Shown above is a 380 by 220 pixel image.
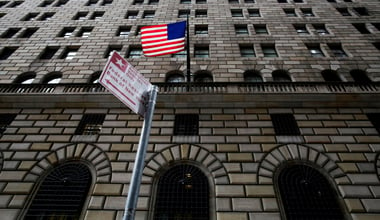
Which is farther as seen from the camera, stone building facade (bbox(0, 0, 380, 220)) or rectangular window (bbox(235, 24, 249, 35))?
rectangular window (bbox(235, 24, 249, 35))

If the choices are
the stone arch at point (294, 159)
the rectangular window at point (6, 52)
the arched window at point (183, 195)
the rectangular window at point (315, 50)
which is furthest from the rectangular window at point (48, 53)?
the rectangular window at point (315, 50)

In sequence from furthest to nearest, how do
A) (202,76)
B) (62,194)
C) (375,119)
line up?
(202,76) < (375,119) < (62,194)

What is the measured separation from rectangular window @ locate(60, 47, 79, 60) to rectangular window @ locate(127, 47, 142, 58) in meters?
4.31

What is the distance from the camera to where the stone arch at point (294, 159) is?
385 inches

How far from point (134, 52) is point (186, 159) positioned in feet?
36.6

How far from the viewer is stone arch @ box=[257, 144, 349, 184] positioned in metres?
9.77

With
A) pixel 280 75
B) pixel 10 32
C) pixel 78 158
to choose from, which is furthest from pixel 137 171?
pixel 10 32

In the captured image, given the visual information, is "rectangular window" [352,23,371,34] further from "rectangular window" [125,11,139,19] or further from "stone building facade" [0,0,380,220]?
"rectangular window" [125,11,139,19]

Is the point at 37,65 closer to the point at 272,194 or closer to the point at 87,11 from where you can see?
the point at 87,11

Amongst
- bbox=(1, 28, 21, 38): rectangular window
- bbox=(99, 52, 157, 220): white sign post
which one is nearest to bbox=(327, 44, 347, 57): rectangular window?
bbox=(99, 52, 157, 220): white sign post

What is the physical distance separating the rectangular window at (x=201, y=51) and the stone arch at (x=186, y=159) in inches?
342

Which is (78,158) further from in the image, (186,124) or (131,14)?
(131,14)

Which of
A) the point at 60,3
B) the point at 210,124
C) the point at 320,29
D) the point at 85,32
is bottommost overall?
the point at 210,124

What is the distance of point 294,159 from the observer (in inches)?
411
